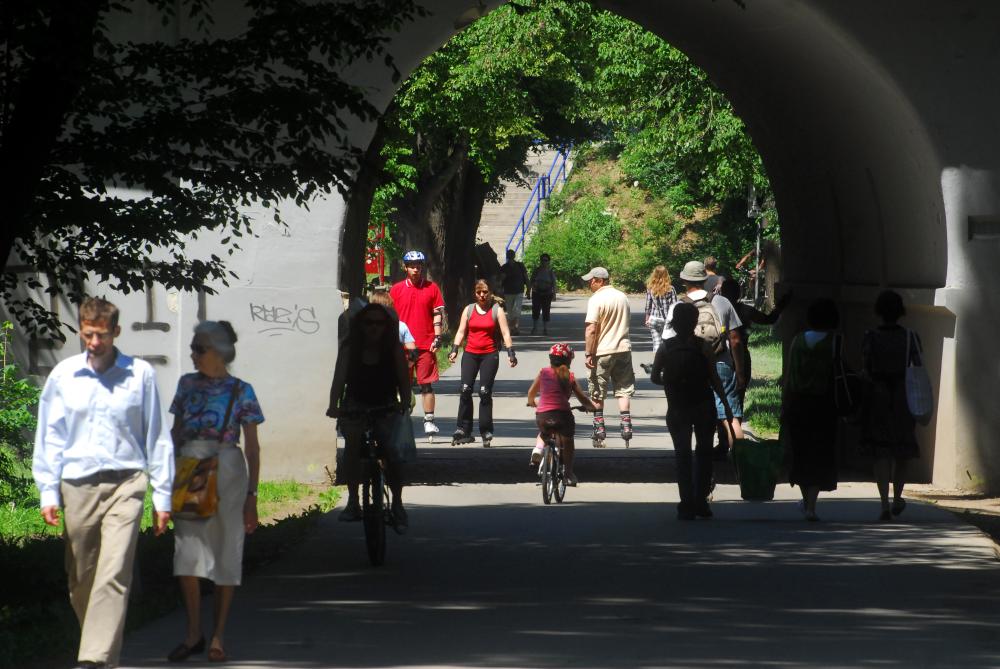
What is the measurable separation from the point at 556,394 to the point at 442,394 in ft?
35.3

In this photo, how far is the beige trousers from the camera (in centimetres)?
697

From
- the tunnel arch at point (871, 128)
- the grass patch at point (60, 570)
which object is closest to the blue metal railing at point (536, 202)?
the tunnel arch at point (871, 128)

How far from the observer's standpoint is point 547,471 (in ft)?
44.3

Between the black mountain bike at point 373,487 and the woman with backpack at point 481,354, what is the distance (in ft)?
20.3

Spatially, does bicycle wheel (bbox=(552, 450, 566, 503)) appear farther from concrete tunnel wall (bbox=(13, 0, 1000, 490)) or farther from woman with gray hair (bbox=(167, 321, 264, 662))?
woman with gray hair (bbox=(167, 321, 264, 662))

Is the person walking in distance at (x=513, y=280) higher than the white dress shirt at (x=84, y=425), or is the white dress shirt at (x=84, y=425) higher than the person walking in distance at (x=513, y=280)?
the person walking in distance at (x=513, y=280)

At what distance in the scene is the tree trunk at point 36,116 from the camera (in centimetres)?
880

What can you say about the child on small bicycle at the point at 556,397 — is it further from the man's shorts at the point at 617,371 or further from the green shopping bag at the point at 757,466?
the man's shorts at the point at 617,371

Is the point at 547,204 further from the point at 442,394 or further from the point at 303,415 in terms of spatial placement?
the point at 303,415

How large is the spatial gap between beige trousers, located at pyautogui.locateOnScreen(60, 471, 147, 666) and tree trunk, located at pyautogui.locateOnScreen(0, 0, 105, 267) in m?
2.34

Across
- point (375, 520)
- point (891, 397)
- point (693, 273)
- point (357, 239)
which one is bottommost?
point (375, 520)

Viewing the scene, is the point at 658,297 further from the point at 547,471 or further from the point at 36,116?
the point at 36,116

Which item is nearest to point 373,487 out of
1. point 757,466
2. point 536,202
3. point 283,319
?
point 757,466

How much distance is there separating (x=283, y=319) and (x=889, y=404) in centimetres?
512
